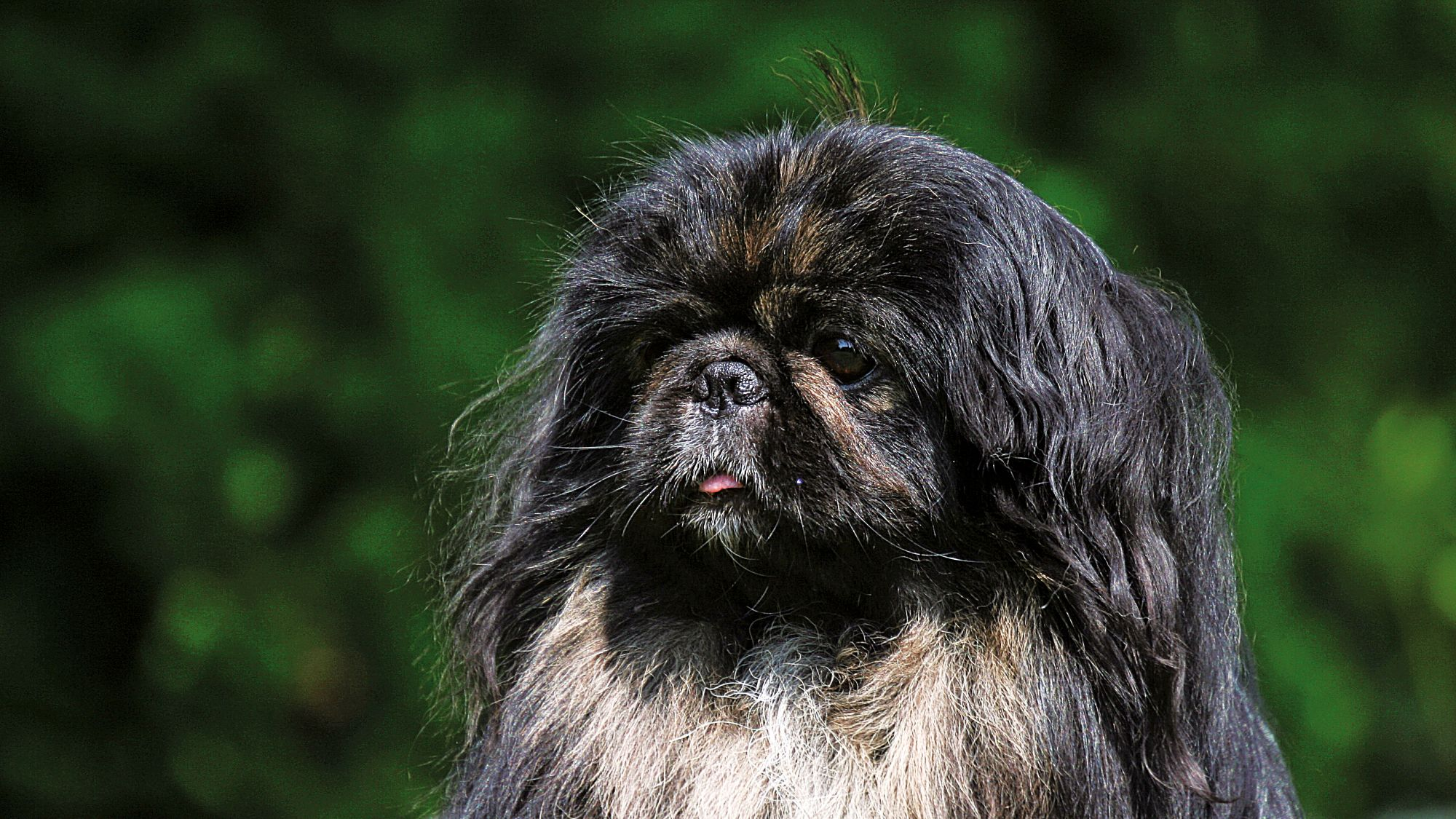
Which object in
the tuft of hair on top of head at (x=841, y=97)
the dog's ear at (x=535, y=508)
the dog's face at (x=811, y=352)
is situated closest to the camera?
the dog's face at (x=811, y=352)

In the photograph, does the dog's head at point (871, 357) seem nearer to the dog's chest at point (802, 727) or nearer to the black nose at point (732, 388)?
the black nose at point (732, 388)

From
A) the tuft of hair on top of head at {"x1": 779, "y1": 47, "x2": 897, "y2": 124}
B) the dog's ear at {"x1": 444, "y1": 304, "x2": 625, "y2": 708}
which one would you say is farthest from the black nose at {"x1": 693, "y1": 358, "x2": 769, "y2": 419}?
the tuft of hair on top of head at {"x1": 779, "y1": 47, "x2": 897, "y2": 124}

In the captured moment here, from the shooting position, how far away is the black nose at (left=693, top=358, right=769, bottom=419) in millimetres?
2312

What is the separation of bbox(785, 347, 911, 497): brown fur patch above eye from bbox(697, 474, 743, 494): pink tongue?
16 centimetres

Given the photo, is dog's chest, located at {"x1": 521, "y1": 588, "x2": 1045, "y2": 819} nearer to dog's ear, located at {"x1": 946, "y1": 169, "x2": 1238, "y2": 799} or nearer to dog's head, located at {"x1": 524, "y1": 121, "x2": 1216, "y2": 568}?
dog's ear, located at {"x1": 946, "y1": 169, "x2": 1238, "y2": 799}

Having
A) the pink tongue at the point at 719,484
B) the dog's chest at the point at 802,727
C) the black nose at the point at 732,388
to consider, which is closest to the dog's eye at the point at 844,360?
the black nose at the point at 732,388

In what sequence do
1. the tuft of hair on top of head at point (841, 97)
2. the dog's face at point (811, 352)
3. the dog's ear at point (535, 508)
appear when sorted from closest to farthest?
the dog's face at point (811, 352), the dog's ear at point (535, 508), the tuft of hair on top of head at point (841, 97)

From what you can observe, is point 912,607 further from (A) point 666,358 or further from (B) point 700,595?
(A) point 666,358

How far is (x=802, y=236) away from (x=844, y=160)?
6.2 inches

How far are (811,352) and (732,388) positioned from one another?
0.44 ft

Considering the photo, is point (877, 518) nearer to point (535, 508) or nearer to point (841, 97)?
point (535, 508)

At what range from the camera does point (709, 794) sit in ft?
8.00

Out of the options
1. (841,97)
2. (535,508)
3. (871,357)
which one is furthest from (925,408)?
(841,97)

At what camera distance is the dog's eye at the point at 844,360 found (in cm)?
230
